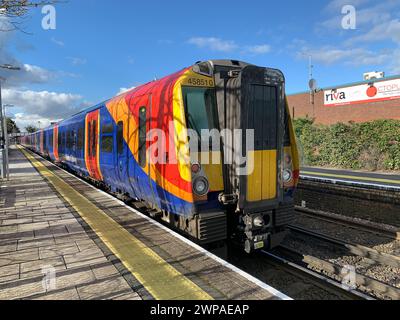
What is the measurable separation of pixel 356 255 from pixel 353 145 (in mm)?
16996

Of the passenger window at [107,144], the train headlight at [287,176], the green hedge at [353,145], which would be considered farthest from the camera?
the green hedge at [353,145]

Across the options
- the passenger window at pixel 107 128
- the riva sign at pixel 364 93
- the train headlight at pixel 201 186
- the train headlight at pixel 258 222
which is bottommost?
the train headlight at pixel 258 222

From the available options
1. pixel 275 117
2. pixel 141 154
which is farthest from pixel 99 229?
pixel 275 117

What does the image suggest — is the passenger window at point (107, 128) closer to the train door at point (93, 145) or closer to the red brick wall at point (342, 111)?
the train door at point (93, 145)

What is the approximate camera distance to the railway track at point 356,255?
207 inches

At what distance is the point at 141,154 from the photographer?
6.92m

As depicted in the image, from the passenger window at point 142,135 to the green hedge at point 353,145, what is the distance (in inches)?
689

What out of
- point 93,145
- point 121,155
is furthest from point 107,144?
point 93,145

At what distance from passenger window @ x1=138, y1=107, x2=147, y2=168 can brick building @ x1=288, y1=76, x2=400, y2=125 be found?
22.3 meters

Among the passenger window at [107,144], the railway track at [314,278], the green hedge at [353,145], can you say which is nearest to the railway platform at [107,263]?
the railway track at [314,278]

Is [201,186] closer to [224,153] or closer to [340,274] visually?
[224,153]

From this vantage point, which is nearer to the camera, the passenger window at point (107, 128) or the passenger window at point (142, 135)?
the passenger window at point (142, 135)

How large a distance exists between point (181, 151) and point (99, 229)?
8.77ft
